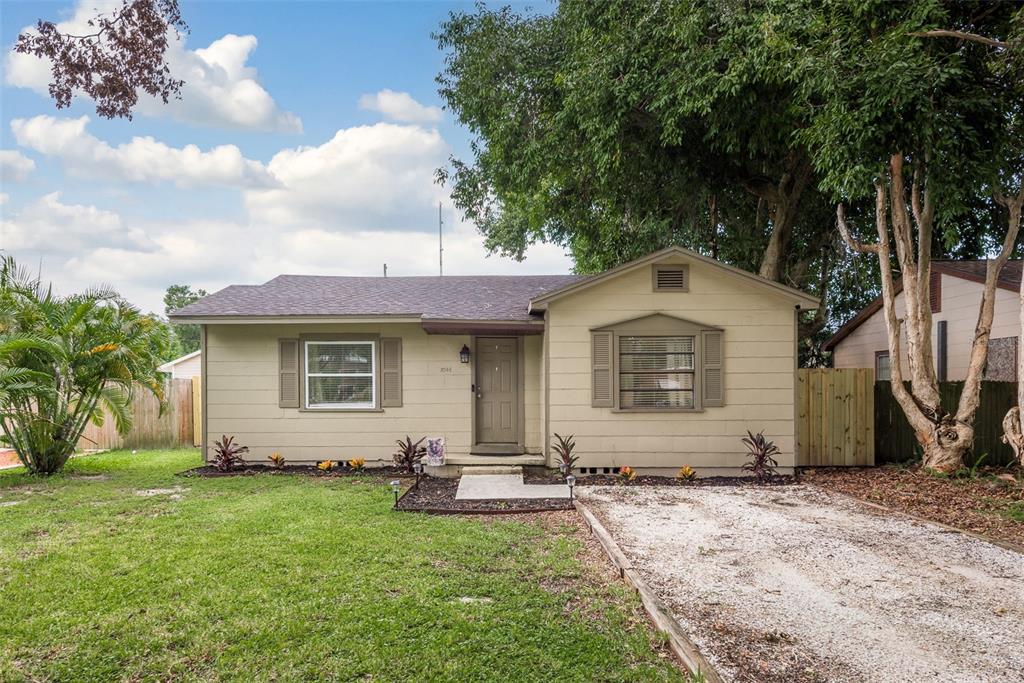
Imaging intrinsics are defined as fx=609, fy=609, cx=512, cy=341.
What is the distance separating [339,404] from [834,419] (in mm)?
7679

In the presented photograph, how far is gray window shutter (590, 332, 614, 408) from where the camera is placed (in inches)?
329

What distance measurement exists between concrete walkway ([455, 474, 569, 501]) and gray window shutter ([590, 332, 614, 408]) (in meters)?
1.35

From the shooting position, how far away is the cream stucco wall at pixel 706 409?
27.4ft

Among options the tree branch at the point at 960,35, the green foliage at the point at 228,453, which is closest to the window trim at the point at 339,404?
the green foliage at the point at 228,453

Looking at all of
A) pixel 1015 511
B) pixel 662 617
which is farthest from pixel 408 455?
pixel 1015 511

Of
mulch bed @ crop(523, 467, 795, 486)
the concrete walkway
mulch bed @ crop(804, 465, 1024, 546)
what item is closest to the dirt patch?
the concrete walkway

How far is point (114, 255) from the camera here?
1533 centimetres

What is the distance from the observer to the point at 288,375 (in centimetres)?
934

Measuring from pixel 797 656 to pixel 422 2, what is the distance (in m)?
12.2

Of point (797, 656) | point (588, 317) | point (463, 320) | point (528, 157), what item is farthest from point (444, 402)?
point (797, 656)

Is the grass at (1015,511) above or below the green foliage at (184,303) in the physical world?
below

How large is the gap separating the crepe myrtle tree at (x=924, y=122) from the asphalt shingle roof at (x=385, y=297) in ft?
13.1

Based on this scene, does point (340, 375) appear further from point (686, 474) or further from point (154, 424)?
point (154, 424)

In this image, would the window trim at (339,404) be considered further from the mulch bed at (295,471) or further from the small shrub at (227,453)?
the small shrub at (227,453)
